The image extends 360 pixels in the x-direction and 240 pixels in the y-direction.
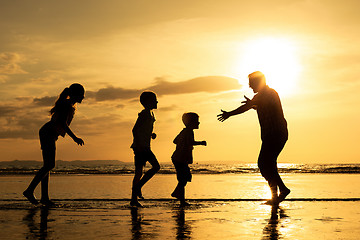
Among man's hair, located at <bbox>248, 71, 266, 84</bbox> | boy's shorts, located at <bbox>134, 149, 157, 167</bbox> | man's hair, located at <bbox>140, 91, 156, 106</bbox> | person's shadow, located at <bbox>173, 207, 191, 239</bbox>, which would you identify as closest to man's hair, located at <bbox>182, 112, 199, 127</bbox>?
man's hair, located at <bbox>140, 91, 156, 106</bbox>

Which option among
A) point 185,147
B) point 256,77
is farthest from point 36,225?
point 256,77

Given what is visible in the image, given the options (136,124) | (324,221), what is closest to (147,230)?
(324,221)

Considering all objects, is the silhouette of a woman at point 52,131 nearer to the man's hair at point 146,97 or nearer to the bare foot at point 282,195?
the man's hair at point 146,97

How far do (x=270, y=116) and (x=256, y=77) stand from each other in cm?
74

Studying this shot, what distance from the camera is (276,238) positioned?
4559 millimetres

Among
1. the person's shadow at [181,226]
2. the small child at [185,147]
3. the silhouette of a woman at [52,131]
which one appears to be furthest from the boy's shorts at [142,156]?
the person's shadow at [181,226]

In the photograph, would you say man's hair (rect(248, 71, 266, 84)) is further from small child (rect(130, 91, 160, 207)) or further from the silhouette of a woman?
the silhouette of a woman

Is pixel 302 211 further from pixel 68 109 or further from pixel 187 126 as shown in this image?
pixel 68 109

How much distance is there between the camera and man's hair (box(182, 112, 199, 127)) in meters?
8.95

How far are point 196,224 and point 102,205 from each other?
2873 mm

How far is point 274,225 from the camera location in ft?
18.0

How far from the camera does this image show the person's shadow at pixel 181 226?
4.78m

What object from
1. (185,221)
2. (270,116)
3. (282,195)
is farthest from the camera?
(270,116)

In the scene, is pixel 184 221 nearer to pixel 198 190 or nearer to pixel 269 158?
pixel 269 158
